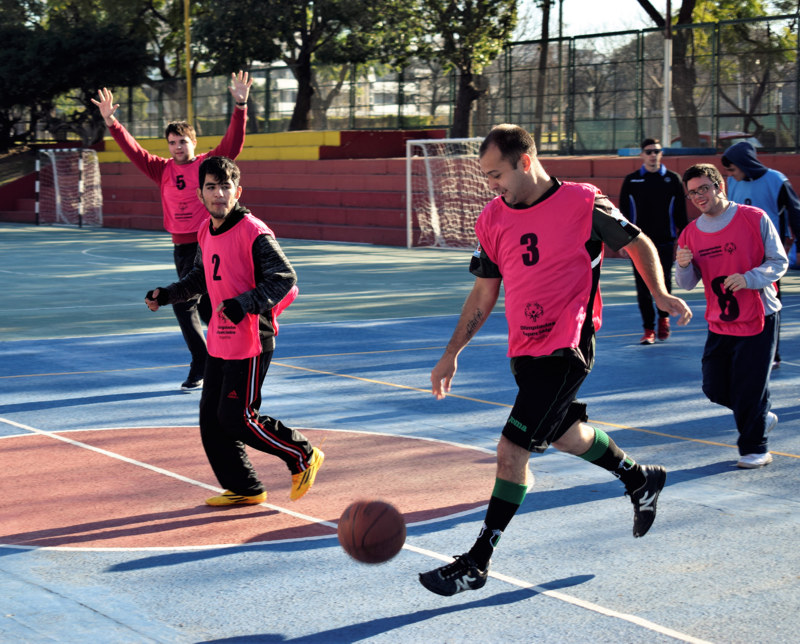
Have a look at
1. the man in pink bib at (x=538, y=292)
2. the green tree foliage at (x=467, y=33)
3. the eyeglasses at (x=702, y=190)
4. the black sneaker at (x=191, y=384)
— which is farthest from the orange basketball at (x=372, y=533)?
the green tree foliage at (x=467, y=33)

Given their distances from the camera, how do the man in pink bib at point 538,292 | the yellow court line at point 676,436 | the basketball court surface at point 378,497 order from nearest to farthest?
the basketball court surface at point 378,497, the man in pink bib at point 538,292, the yellow court line at point 676,436

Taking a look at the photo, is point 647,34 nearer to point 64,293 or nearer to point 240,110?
point 64,293

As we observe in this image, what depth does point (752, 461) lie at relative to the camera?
6996mm

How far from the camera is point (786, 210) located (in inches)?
374

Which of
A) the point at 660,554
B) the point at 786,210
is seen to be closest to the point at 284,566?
the point at 660,554

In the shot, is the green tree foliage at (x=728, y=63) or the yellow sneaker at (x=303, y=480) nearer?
the yellow sneaker at (x=303, y=480)

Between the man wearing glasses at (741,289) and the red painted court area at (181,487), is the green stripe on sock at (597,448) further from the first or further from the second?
the man wearing glasses at (741,289)

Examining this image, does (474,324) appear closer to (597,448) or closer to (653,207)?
(597,448)

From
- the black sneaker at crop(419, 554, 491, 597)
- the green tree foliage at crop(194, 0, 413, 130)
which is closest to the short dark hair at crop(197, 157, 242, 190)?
the black sneaker at crop(419, 554, 491, 597)

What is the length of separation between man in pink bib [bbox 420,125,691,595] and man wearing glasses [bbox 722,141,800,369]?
4.60 m

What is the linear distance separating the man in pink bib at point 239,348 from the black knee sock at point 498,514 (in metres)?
1.57

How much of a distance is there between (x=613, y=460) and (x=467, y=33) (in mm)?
27997

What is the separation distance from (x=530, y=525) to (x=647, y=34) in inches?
1011

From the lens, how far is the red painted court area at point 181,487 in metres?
5.77
